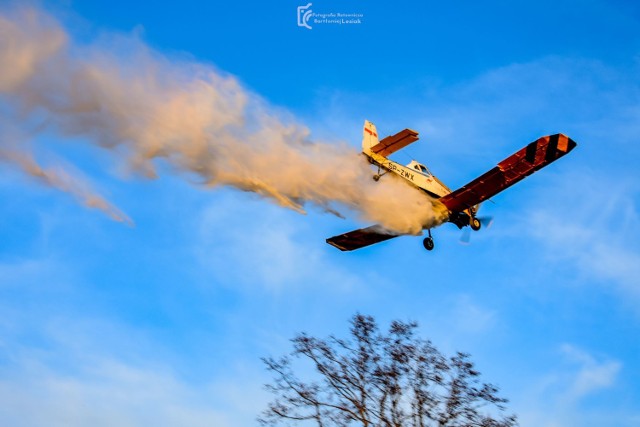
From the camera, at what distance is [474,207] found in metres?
28.3

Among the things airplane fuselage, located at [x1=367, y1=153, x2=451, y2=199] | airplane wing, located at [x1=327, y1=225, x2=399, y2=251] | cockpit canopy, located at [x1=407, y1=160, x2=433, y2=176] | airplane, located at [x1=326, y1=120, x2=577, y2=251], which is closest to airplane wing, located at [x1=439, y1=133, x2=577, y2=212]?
airplane, located at [x1=326, y1=120, x2=577, y2=251]

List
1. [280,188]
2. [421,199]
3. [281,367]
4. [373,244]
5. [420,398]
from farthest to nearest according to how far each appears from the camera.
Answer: [373,244] → [421,199] → [280,188] → [281,367] → [420,398]

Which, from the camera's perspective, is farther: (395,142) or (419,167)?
(419,167)

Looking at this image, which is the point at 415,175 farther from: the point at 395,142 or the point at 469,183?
the point at 395,142

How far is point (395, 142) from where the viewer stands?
24.3 meters

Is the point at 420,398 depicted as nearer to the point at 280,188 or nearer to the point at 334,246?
the point at 280,188

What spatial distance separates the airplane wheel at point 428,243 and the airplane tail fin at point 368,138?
192 inches

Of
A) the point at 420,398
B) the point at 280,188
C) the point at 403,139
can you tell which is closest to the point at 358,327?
the point at 420,398

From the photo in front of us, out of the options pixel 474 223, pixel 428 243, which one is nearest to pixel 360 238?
pixel 428 243

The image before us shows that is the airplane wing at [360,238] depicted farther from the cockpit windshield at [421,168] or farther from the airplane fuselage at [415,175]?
the cockpit windshield at [421,168]

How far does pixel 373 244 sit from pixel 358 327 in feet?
36.6

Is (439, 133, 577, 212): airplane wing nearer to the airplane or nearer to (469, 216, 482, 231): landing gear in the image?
the airplane

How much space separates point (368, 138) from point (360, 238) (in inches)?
238

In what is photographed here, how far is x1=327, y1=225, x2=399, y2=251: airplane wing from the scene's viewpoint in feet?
96.6
